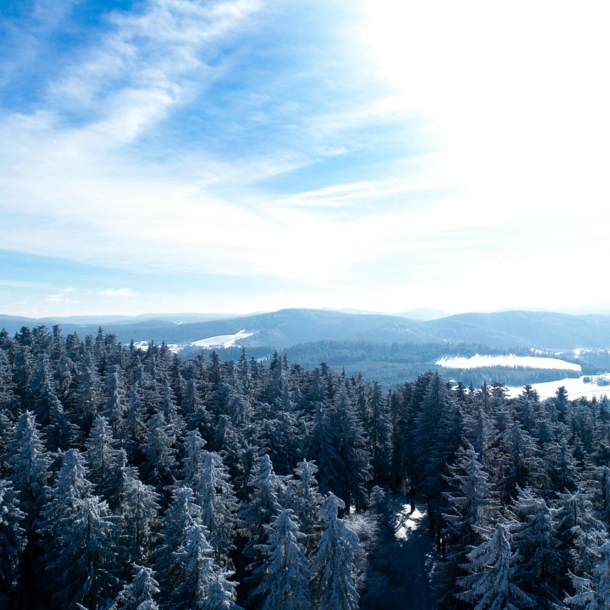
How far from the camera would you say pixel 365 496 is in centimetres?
4378

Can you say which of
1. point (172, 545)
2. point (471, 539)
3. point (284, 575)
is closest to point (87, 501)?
point (172, 545)

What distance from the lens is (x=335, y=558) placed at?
2142 cm

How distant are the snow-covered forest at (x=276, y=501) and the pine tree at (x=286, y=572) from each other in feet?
0.29

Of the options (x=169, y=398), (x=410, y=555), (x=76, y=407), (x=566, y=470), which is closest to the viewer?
(x=566, y=470)

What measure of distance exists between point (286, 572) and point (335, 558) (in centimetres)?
264

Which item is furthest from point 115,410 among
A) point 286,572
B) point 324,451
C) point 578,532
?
point 578,532

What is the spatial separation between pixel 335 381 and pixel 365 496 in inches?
739

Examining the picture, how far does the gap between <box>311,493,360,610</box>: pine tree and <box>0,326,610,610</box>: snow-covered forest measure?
0.25ft

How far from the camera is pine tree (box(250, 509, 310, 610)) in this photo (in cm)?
2061

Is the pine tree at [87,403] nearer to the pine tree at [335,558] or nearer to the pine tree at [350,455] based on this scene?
the pine tree at [350,455]

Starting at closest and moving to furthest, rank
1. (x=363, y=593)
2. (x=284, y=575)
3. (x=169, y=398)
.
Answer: (x=284, y=575) < (x=363, y=593) < (x=169, y=398)

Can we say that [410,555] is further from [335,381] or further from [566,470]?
[335,381]

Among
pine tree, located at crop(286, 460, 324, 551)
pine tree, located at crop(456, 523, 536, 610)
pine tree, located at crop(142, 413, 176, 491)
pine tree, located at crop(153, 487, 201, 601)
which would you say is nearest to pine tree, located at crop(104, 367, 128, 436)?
pine tree, located at crop(142, 413, 176, 491)

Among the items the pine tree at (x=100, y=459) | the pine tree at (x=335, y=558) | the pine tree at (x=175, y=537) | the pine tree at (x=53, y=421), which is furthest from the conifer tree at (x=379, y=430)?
the pine tree at (x=53, y=421)
